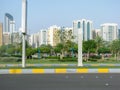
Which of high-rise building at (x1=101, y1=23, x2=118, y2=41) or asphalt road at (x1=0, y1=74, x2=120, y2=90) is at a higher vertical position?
high-rise building at (x1=101, y1=23, x2=118, y2=41)

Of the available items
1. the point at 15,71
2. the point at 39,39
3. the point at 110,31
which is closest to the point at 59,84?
the point at 15,71

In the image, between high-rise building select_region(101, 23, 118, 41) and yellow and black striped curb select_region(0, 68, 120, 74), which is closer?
yellow and black striped curb select_region(0, 68, 120, 74)

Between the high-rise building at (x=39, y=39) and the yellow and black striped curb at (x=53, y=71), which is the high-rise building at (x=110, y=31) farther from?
the yellow and black striped curb at (x=53, y=71)

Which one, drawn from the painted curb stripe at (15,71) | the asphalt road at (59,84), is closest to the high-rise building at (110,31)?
the painted curb stripe at (15,71)

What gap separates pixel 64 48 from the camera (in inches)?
2670

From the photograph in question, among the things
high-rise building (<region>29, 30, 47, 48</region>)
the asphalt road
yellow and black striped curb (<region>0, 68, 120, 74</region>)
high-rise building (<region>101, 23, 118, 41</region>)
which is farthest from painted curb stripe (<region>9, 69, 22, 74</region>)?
high-rise building (<region>101, 23, 118, 41</region>)

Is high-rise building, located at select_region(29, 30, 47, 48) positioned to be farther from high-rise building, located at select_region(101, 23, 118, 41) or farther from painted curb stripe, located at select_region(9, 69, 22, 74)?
painted curb stripe, located at select_region(9, 69, 22, 74)

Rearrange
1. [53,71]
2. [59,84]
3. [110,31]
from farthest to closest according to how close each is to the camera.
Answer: [110,31]
[53,71]
[59,84]

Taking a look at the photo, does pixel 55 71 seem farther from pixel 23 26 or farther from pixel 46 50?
pixel 46 50

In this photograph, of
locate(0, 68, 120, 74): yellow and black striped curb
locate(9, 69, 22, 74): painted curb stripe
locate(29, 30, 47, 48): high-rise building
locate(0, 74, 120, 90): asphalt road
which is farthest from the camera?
locate(29, 30, 47, 48): high-rise building

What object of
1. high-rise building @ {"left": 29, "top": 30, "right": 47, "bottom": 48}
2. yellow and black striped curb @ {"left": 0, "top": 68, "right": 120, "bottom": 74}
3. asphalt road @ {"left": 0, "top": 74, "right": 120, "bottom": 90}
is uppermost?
high-rise building @ {"left": 29, "top": 30, "right": 47, "bottom": 48}

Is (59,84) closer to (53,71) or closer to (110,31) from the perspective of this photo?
(53,71)

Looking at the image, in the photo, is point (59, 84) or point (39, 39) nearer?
point (59, 84)

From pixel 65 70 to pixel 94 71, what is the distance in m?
2.56
